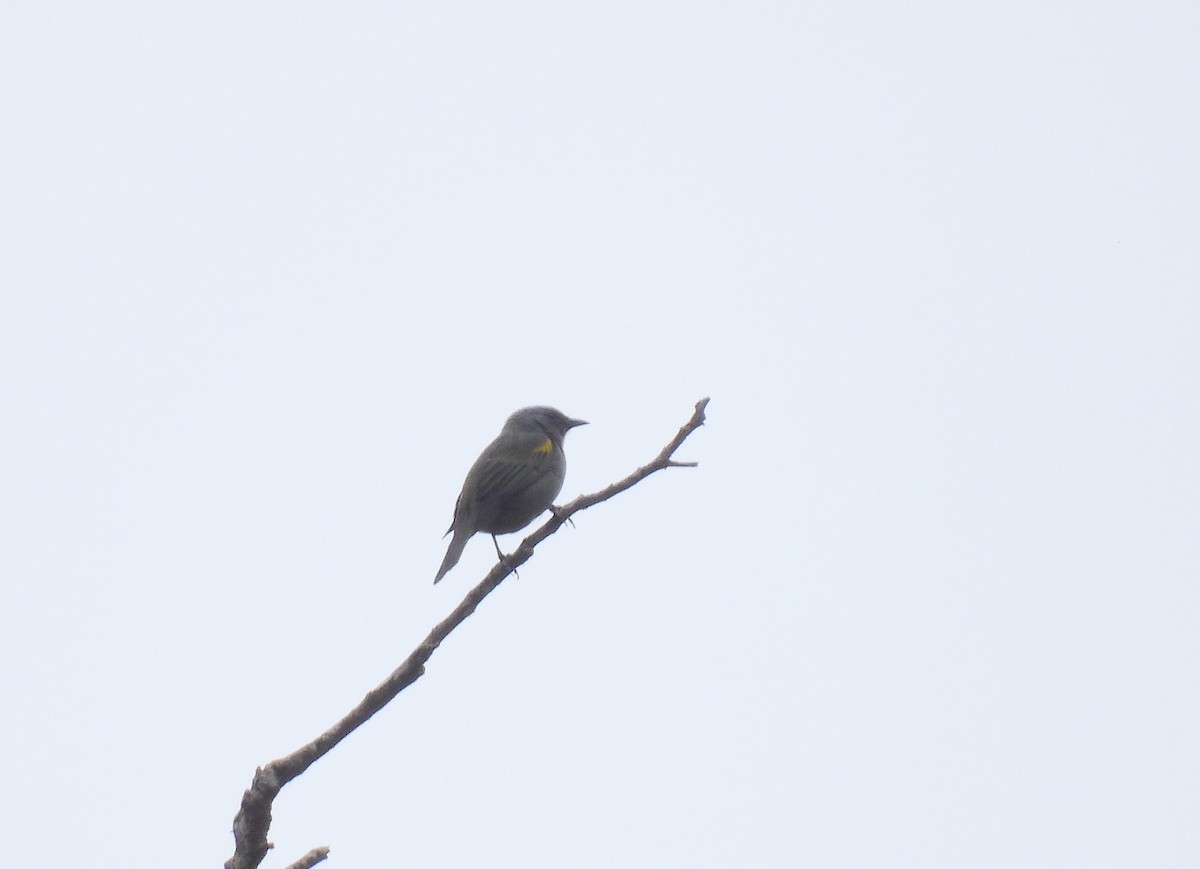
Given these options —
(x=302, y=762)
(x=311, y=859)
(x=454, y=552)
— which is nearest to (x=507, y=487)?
(x=454, y=552)

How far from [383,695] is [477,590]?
0.59 m

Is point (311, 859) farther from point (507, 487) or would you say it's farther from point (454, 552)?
point (507, 487)

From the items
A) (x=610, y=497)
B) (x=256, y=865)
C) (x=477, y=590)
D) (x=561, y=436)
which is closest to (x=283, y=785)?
(x=256, y=865)

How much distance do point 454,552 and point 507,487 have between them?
82cm

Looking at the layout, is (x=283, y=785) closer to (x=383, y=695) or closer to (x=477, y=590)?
(x=383, y=695)

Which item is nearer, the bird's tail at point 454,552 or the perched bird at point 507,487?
the bird's tail at point 454,552

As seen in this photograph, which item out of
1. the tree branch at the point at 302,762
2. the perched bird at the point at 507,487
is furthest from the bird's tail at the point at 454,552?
the tree branch at the point at 302,762

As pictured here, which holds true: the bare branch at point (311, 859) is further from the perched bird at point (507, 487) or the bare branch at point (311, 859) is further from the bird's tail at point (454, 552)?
the perched bird at point (507, 487)

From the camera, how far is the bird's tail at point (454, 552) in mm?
7762

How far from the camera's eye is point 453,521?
8.77 meters

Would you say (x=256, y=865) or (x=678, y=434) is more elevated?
(x=678, y=434)

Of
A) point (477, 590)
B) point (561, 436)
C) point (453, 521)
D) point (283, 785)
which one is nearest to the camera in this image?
point (283, 785)

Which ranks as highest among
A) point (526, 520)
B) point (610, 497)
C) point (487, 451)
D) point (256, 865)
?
point (487, 451)

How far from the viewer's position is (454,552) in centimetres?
801
